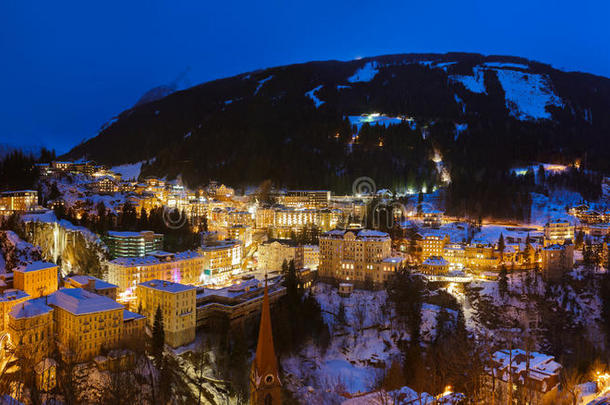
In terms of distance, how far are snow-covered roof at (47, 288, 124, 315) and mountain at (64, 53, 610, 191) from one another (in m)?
58.4

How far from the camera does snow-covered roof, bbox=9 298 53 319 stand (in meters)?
25.5

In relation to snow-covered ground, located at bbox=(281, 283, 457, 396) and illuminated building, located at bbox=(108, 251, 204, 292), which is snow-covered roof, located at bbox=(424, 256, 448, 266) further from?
illuminated building, located at bbox=(108, 251, 204, 292)

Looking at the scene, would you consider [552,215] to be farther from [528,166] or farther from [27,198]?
[27,198]

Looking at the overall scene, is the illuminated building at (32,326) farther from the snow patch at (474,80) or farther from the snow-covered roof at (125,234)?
the snow patch at (474,80)

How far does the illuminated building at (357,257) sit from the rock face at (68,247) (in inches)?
885

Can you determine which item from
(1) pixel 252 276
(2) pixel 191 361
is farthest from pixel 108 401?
(1) pixel 252 276

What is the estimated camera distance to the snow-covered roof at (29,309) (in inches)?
1003

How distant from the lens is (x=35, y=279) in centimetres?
3272

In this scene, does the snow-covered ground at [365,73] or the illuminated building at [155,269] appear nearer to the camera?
the illuminated building at [155,269]

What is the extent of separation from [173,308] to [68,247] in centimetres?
1829

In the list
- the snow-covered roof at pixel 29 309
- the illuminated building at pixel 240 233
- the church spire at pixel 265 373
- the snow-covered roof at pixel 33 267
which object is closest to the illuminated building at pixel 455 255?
the illuminated building at pixel 240 233

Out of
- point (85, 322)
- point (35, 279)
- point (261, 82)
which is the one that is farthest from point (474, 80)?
point (85, 322)

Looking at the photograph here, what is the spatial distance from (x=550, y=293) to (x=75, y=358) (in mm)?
38940

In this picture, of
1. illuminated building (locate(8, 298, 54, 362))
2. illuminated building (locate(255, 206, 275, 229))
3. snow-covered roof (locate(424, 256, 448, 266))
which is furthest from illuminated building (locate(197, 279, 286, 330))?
illuminated building (locate(255, 206, 275, 229))
